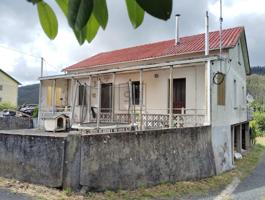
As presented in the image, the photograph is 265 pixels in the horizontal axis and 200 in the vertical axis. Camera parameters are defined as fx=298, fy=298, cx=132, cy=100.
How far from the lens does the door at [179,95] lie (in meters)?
13.9

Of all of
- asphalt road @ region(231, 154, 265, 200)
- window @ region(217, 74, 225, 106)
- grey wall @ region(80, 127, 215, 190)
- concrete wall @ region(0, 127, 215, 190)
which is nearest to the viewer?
concrete wall @ region(0, 127, 215, 190)

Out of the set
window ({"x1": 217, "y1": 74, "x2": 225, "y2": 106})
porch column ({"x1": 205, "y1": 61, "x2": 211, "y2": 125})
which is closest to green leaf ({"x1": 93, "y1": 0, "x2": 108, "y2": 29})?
porch column ({"x1": 205, "y1": 61, "x2": 211, "y2": 125})

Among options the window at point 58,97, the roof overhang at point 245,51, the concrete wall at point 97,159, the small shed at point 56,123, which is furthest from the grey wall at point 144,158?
the window at point 58,97

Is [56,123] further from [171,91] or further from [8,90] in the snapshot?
[8,90]

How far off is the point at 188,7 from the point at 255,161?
16.6 metres

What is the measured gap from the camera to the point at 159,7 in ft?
1.93

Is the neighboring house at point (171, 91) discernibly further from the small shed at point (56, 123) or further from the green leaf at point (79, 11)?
the green leaf at point (79, 11)

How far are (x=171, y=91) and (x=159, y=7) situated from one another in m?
11.0

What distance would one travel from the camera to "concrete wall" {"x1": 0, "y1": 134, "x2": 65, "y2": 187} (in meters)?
8.05

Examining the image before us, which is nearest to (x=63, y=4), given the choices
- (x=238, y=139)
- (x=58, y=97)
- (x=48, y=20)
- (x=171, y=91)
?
(x=48, y=20)

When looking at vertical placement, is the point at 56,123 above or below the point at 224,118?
below

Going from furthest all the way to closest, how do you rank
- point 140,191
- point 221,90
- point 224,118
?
point 224,118, point 221,90, point 140,191

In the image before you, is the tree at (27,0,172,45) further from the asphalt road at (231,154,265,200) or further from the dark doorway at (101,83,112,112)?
the dark doorway at (101,83,112,112)

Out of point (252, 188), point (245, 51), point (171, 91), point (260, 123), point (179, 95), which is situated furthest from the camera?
point (260, 123)
